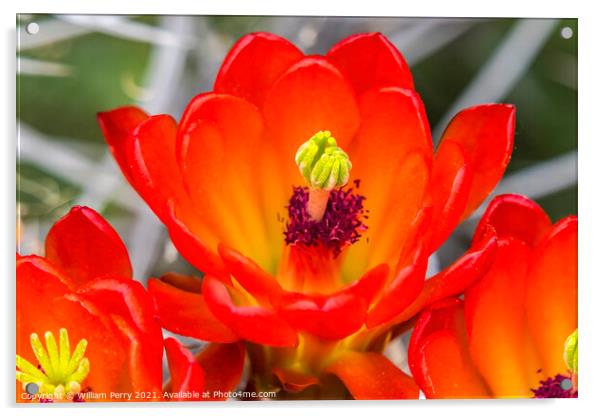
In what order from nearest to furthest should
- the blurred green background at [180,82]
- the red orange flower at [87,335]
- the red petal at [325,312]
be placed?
1. the red petal at [325,312]
2. the red orange flower at [87,335]
3. the blurred green background at [180,82]

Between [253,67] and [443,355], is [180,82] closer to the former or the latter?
[253,67]

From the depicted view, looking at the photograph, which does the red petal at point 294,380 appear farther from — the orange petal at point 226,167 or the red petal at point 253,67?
the red petal at point 253,67

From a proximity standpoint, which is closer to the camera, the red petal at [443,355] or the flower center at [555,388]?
the red petal at [443,355]

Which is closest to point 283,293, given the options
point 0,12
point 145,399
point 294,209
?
point 294,209

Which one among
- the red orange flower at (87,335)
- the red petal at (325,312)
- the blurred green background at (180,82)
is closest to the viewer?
the red petal at (325,312)

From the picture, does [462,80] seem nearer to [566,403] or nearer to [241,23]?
[241,23]

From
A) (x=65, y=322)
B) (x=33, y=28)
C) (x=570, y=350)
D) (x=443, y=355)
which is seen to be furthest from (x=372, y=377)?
(x=33, y=28)

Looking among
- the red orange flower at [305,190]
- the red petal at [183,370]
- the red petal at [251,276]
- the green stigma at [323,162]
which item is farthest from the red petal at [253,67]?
the red petal at [183,370]
